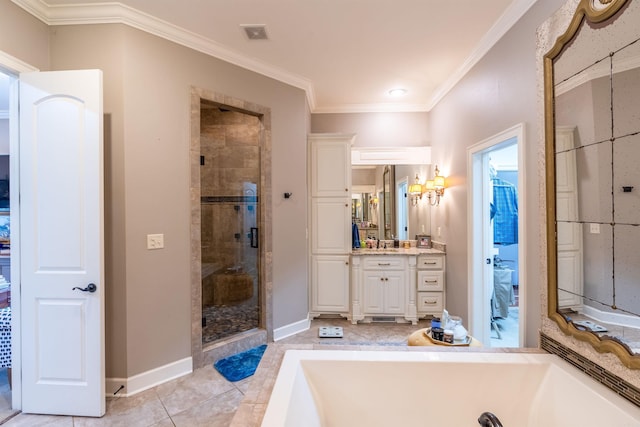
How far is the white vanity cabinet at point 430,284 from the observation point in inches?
137

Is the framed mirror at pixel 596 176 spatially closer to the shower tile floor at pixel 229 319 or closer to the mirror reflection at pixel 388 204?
the mirror reflection at pixel 388 204

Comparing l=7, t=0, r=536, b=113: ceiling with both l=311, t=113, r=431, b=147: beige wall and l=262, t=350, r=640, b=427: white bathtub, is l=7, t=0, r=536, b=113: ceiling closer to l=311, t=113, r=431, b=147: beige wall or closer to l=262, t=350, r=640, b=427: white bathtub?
l=311, t=113, r=431, b=147: beige wall

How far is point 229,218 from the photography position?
3.74m

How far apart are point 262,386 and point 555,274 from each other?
158 cm

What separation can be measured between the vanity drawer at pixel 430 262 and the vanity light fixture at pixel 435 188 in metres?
0.70

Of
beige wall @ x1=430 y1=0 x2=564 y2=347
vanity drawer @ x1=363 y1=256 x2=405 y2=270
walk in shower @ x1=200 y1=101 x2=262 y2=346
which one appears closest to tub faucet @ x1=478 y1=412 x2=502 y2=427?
beige wall @ x1=430 y1=0 x2=564 y2=347

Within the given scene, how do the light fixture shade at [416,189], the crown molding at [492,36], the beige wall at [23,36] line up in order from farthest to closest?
the light fixture shade at [416,189] < the crown molding at [492,36] < the beige wall at [23,36]

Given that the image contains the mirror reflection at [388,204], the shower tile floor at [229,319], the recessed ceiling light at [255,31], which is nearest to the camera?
the recessed ceiling light at [255,31]

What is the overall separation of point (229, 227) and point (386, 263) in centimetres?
208

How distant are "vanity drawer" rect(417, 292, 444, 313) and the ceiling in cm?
247

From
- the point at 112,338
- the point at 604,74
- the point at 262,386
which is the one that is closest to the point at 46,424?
the point at 112,338

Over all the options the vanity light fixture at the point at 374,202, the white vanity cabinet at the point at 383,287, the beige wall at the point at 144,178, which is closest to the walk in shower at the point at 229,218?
the beige wall at the point at 144,178

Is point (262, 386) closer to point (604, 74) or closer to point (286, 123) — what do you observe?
point (604, 74)

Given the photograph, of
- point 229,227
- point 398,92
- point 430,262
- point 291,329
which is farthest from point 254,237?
point 398,92
